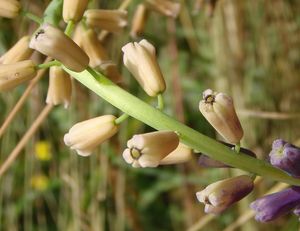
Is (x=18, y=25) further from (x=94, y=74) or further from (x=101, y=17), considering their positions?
(x=94, y=74)

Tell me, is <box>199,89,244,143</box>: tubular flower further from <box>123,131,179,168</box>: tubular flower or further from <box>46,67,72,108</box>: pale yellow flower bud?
<box>46,67,72,108</box>: pale yellow flower bud

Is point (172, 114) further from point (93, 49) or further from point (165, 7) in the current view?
point (93, 49)

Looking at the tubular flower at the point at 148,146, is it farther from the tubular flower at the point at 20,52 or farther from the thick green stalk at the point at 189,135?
the tubular flower at the point at 20,52

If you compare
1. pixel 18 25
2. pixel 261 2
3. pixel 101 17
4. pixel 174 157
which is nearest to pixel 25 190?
pixel 18 25

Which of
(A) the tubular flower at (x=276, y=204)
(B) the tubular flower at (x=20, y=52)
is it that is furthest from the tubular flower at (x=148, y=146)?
(B) the tubular flower at (x=20, y=52)

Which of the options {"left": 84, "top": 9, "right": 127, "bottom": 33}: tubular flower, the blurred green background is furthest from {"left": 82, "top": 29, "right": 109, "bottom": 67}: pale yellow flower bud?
the blurred green background

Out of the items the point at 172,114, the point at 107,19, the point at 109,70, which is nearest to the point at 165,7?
the point at 107,19
